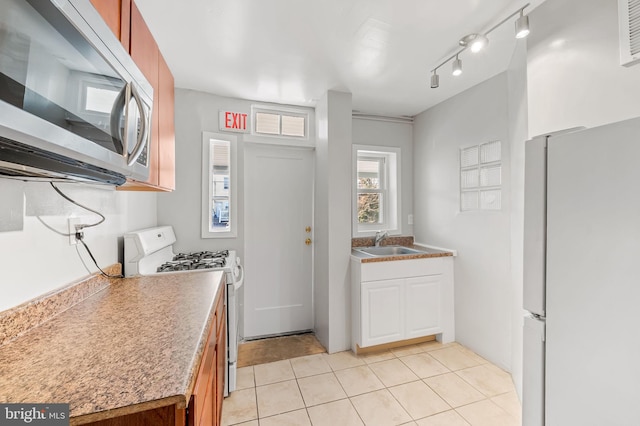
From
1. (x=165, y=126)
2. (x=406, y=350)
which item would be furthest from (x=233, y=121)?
(x=406, y=350)

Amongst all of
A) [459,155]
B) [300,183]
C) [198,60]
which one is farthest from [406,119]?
[198,60]

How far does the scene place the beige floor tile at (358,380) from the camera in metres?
2.04

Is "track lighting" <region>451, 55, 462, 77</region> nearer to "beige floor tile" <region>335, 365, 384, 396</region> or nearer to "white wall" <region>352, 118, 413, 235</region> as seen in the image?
"white wall" <region>352, 118, 413, 235</region>

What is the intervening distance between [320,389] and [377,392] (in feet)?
1.40

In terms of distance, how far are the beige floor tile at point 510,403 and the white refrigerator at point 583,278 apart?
1.18 meters

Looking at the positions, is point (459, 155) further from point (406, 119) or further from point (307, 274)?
Answer: point (307, 274)

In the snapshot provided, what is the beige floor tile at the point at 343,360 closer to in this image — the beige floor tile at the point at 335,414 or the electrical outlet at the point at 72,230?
the beige floor tile at the point at 335,414

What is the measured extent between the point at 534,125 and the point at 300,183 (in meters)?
2.07

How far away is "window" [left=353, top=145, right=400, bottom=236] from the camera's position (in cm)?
326

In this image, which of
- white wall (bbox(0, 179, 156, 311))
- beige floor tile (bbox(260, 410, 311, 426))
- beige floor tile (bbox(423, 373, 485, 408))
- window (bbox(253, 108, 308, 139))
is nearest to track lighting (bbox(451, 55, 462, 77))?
window (bbox(253, 108, 308, 139))

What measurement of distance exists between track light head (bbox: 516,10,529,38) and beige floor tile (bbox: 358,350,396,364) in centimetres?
259

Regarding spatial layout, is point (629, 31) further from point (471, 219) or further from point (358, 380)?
point (358, 380)

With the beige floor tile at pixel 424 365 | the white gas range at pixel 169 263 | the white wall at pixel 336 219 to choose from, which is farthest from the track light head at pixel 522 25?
the beige floor tile at pixel 424 365

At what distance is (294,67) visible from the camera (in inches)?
85.2
